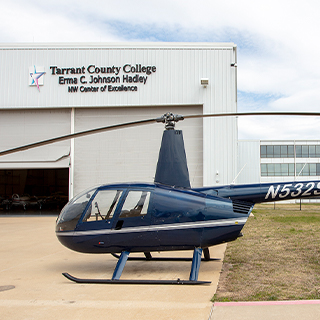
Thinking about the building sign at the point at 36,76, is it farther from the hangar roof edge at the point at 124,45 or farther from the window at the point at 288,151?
the window at the point at 288,151

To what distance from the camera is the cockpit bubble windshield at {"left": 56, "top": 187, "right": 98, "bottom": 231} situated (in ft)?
22.1

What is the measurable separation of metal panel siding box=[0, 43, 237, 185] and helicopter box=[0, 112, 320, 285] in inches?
530

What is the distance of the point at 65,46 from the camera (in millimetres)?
21266

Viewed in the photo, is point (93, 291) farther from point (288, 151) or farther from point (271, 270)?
point (288, 151)

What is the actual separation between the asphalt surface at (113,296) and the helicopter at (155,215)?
21.3 inches

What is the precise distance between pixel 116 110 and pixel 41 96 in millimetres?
4756

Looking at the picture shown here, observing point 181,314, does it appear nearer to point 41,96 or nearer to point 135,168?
point 135,168

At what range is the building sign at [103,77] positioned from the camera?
821 inches

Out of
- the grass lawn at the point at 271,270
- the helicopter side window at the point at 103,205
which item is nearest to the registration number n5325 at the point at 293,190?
the grass lawn at the point at 271,270

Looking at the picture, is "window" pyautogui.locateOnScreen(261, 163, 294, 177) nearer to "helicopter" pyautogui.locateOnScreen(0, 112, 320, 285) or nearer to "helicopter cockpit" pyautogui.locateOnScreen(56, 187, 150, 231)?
"helicopter" pyautogui.locateOnScreen(0, 112, 320, 285)

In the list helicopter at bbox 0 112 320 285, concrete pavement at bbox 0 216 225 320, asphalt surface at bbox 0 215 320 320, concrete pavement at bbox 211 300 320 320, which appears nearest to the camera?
concrete pavement at bbox 211 300 320 320

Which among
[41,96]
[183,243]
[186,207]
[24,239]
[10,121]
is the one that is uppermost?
[41,96]

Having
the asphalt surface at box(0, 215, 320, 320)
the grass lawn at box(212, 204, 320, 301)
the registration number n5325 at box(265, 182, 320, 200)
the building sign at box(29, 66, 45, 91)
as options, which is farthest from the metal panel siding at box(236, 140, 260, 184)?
the registration number n5325 at box(265, 182, 320, 200)

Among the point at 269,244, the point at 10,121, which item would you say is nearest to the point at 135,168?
the point at 10,121
